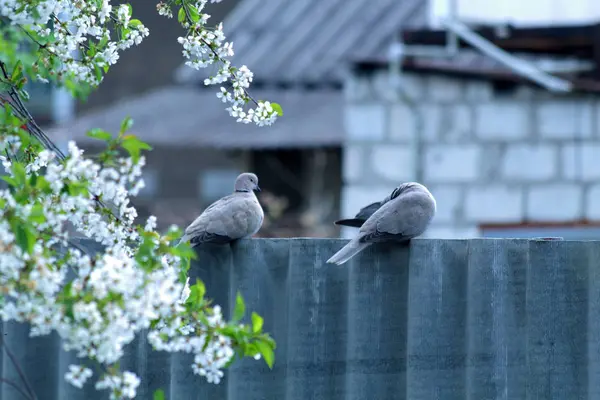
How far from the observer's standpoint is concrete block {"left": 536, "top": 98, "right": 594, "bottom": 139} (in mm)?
8430

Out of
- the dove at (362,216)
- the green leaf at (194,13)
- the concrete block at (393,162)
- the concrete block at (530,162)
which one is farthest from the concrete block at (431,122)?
the green leaf at (194,13)

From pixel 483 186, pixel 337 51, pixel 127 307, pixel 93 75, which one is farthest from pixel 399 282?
pixel 337 51

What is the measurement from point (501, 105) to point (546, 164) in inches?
19.7

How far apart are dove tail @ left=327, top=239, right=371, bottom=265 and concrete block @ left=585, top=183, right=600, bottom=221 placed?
484 cm

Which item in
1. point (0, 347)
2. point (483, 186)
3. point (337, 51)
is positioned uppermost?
point (337, 51)

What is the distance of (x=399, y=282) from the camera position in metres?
4.04

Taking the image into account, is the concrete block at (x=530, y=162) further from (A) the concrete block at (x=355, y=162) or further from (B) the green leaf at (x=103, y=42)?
(B) the green leaf at (x=103, y=42)

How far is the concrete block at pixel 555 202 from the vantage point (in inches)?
334

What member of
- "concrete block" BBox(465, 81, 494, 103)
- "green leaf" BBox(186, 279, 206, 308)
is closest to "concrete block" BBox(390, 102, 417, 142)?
"concrete block" BBox(465, 81, 494, 103)

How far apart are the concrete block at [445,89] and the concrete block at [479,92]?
0.19 feet

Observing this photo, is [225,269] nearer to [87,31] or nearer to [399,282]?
[399,282]

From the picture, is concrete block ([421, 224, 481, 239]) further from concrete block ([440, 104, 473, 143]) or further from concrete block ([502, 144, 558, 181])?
concrete block ([440, 104, 473, 143])

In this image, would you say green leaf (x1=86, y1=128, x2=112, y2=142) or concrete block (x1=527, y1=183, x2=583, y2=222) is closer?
green leaf (x1=86, y1=128, x2=112, y2=142)

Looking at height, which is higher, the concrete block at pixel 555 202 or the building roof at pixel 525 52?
the building roof at pixel 525 52
